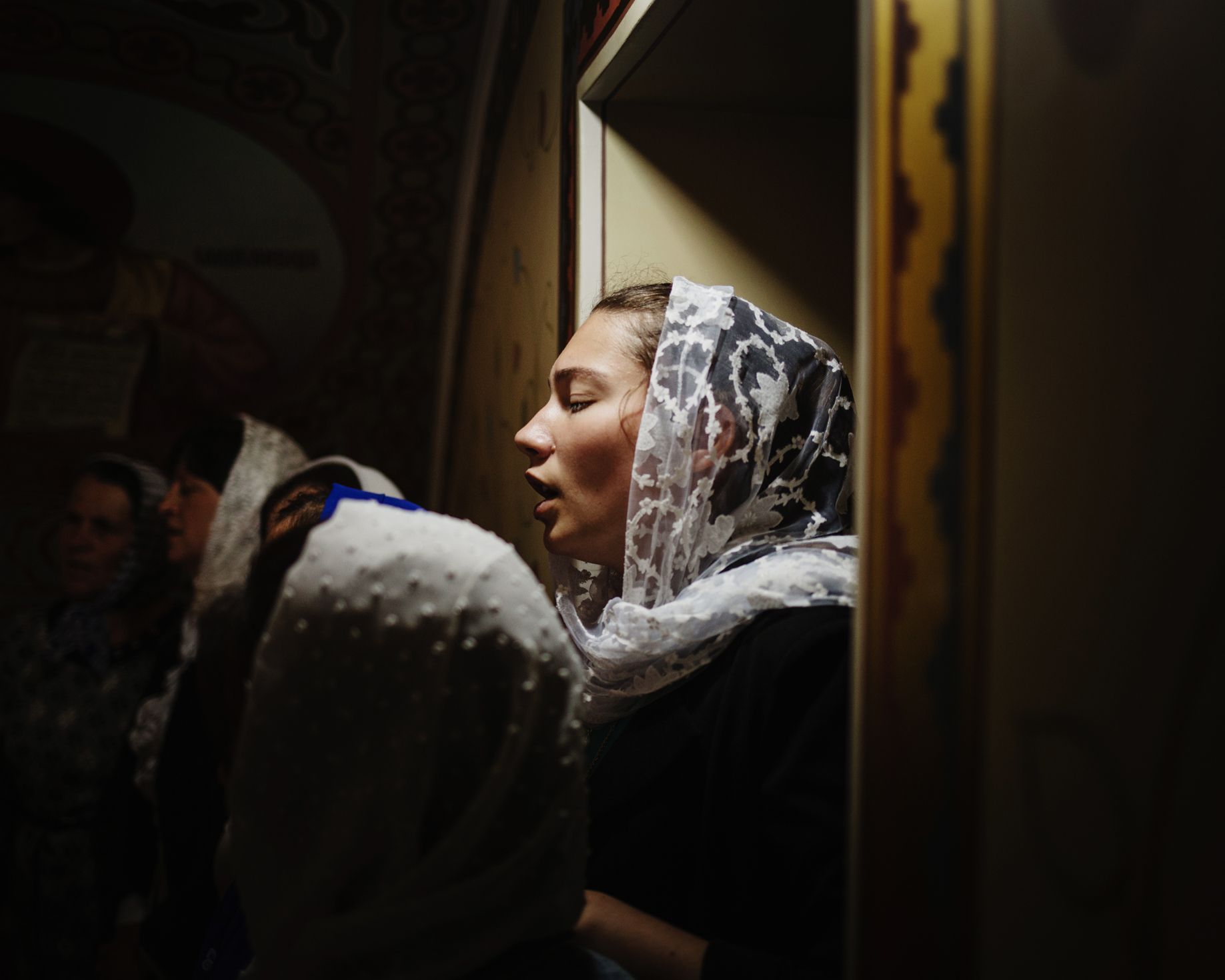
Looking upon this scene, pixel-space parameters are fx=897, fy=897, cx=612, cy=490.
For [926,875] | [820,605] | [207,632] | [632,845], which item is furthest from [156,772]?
[926,875]

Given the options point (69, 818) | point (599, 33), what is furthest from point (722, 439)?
point (69, 818)

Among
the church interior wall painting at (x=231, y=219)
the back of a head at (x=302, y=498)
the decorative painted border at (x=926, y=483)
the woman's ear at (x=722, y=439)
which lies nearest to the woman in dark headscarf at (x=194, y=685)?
the back of a head at (x=302, y=498)

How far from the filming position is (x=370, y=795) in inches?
22.5

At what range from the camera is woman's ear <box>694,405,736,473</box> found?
3.51 feet

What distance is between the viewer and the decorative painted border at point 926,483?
2.06 ft

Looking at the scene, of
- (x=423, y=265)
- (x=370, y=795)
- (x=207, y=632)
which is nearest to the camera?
(x=370, y=795)

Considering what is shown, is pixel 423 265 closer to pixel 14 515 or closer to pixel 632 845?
pixel 14 515

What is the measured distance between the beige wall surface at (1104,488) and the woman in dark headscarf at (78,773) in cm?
202

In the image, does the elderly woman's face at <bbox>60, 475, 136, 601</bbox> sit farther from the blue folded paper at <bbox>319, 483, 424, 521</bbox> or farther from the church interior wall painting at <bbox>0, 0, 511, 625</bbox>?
the blue folded paper at <bbox>319, 483, 424, 521</bbox>

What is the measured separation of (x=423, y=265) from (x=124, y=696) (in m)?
1.60

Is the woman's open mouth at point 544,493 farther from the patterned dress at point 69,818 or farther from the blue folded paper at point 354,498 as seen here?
the patterned dress at point 69,818

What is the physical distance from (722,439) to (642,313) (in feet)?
0.77

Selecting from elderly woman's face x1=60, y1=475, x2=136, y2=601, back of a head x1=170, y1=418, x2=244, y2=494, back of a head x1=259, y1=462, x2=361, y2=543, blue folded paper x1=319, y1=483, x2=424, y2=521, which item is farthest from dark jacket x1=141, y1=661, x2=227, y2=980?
blue folded paper x1=319, y1=483, x2=424, y2=521

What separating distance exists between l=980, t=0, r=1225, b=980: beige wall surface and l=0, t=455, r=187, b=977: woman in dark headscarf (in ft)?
6.62
